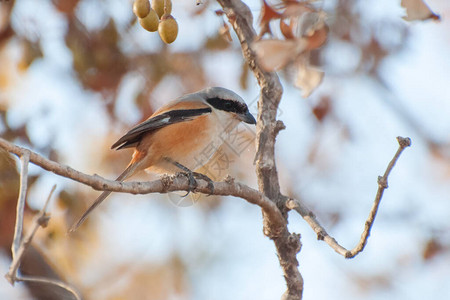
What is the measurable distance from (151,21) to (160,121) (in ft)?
4.59

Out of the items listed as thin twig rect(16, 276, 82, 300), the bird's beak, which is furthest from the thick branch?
the bird's beak

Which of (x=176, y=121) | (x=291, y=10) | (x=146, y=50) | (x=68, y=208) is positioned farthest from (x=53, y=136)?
(x=291, y=10)

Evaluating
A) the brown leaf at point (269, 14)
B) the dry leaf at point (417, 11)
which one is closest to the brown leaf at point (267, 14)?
the brown leaf at point (269, 14)

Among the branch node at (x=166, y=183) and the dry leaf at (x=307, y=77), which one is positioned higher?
the dry leaf at (x=307, y=77)

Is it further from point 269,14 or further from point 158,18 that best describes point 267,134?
point 269,14

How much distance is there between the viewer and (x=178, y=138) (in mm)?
3746

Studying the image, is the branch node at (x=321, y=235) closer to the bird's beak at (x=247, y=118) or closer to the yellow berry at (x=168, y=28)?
the yellow berry at (x=168, y=28)

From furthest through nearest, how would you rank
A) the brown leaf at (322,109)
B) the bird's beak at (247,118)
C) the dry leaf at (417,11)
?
the brown leaf at (322,109) → the bird's beak at (247,118) → the dry leaf at (417,11)

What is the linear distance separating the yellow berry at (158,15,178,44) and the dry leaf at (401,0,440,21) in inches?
39.2

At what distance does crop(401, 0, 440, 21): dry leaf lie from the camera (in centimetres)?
185

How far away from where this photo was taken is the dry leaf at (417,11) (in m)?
1.85

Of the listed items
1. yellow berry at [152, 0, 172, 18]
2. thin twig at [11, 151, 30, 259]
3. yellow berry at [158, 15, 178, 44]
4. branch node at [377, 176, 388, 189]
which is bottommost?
branch node at [377, 176, 388, 189]

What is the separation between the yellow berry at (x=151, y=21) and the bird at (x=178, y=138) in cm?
127

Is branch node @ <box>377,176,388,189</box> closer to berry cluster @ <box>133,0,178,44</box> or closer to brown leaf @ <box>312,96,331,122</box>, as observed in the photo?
berry cluster @ <box>133,0,178,44</box>
